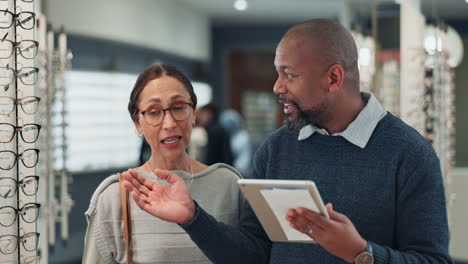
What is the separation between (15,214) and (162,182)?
1.45 feet

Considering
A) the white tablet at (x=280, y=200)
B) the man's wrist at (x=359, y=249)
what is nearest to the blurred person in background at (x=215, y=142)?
the white tablet at (x=280, y=200)

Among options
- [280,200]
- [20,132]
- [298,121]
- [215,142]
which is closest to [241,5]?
[215,142]

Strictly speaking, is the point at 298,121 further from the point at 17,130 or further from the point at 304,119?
the point at 17,130

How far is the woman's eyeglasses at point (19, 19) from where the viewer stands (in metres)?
1.96

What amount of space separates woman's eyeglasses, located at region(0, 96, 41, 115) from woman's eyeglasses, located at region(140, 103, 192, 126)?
33cm

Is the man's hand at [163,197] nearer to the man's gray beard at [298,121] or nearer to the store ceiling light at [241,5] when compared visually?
the man's gray beard at [298,121]

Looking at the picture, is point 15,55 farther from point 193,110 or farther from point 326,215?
point 326,215

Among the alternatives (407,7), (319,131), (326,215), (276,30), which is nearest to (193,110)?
(319,131)

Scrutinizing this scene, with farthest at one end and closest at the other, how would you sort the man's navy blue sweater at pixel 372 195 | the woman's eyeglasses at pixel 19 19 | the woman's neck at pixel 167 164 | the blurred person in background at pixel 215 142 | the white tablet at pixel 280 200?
the blurred person in background at pixel 215 142, the woman's neck at pixel 167 164, the woman's eyeglasses at pixel 19 19, the man's navy blue sweater at pixel 372 195, the white tablet at pixel 280 200

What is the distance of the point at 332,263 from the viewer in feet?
5.99

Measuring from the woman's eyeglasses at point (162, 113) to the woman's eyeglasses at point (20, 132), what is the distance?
0.34 m

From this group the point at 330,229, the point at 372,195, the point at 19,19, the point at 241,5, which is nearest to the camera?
the point at 330,229

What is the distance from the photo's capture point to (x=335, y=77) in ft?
5.98

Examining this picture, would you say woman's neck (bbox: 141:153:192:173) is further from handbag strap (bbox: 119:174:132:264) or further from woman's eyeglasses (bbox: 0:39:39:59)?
woman's eyeglasses (bbox: 0:39:39:59)
